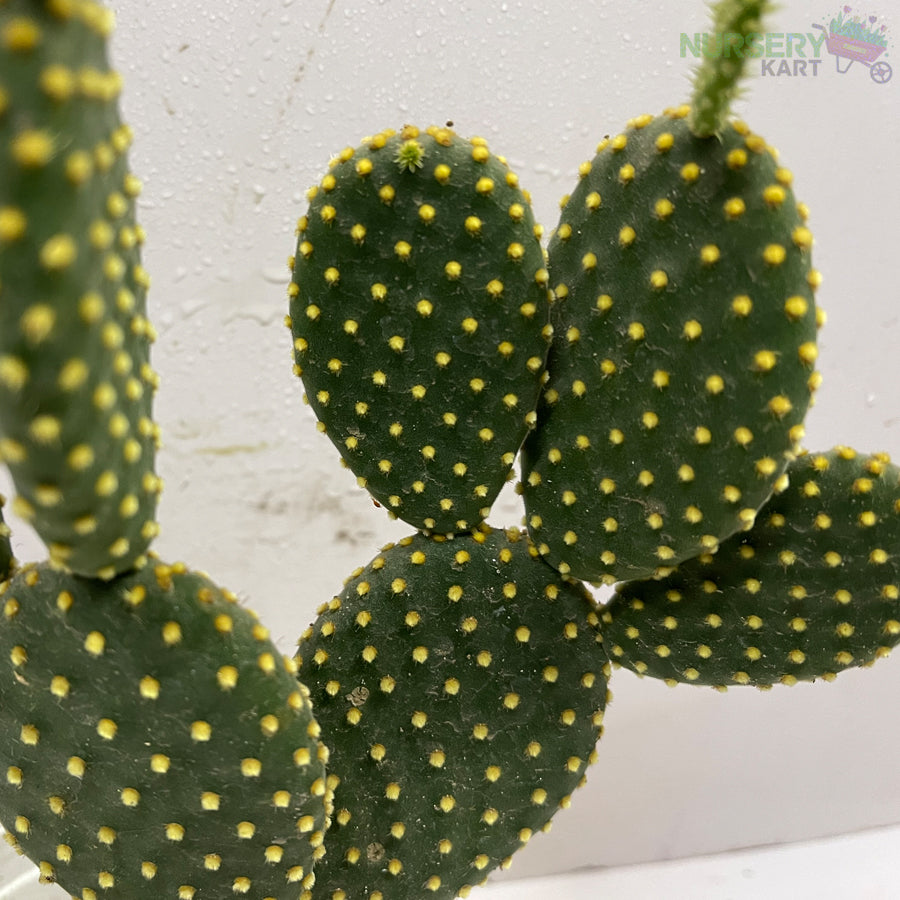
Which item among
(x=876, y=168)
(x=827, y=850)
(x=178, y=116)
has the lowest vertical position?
(x=827, y=850)

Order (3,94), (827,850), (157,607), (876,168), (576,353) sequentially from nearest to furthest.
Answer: (3,94)
(157,607)
(576,353)
(876,168)
(827,850)

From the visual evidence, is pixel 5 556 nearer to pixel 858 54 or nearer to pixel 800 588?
pixel 800 588

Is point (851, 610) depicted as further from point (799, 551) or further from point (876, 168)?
point (876, 168)

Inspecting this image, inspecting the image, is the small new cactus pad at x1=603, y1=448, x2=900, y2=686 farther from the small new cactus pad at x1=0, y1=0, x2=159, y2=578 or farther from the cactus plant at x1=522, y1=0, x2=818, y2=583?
the small new cactus pad at x1=0, y1=0, x2=159, y2=578

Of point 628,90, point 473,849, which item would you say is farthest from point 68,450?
point 628,90

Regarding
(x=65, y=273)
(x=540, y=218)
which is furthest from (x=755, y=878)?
(x=65, y=273)

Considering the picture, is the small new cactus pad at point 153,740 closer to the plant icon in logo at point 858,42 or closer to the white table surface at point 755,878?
the white table surface at point 755,878

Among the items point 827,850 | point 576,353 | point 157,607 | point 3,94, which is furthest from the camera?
point 827,850
